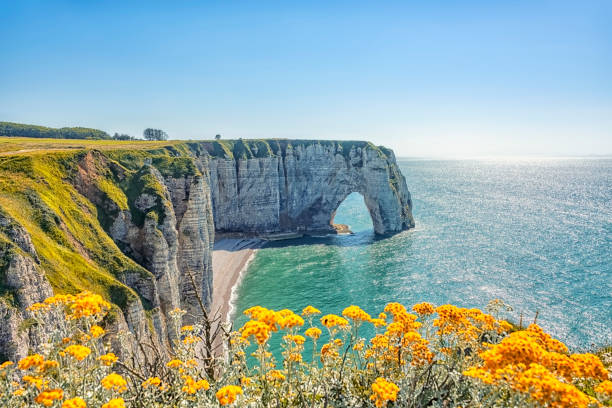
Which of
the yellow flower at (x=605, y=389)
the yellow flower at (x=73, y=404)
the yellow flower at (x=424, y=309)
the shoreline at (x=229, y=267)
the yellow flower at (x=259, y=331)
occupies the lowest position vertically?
the shoreline at (x=229, y=267)

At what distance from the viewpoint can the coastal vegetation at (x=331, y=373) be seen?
16.7ft

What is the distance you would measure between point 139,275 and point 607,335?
51.2m

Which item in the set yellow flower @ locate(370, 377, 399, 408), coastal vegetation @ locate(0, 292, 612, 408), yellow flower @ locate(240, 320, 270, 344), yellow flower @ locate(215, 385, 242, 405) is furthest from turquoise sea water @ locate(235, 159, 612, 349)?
yellow flower @ locate(215, 385, 242, 405)

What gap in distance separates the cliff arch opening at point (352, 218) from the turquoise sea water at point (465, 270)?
1.39 metres

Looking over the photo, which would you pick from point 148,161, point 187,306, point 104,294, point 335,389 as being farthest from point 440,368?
point 148,161

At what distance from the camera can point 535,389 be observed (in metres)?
4.44

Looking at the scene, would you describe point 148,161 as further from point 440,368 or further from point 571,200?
point 571,200

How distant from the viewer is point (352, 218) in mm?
116438

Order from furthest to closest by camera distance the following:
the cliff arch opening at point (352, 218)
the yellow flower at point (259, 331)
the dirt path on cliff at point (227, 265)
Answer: the cliff arch opening at point (352, 218), the dirt path on cliff at point (227, 265), the yellow flower at point (259, 331)

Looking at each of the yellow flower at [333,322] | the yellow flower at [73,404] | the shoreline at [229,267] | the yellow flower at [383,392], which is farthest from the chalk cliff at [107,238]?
the shoreline at [229,267]

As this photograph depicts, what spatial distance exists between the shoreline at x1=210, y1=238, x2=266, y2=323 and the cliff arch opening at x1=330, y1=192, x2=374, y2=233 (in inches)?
1115

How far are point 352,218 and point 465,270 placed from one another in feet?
190

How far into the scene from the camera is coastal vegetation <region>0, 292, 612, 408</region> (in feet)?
16.7

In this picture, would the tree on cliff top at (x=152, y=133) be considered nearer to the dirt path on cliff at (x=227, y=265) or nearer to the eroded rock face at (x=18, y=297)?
the dirt path on cliff at (x=227, y=265)
